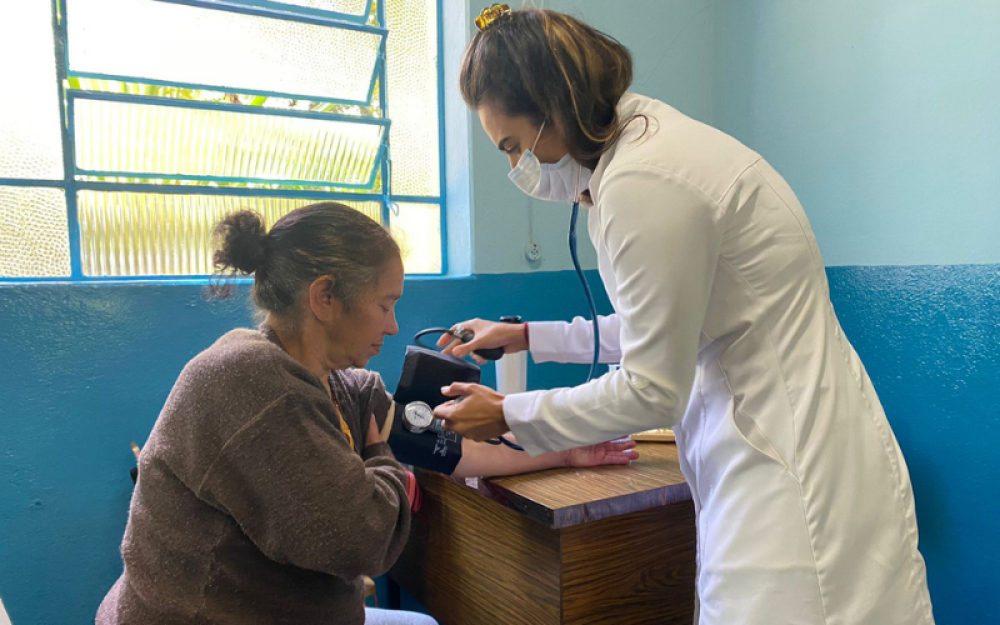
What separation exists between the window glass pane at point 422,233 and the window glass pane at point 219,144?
0.16 m

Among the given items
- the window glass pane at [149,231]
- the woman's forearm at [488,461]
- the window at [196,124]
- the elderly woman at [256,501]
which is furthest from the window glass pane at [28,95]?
the woman's forearm at [488,461]

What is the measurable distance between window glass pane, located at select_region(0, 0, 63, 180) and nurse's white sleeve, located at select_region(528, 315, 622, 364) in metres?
1.28

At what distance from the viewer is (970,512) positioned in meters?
1.57

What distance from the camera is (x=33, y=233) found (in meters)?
1.70

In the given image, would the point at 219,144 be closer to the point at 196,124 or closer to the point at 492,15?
the point at 196,124

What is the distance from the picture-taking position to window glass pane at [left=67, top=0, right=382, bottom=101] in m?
1.75

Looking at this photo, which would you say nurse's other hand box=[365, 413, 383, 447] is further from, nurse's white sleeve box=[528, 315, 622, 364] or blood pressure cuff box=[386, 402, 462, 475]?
nurse's white sleeve box=[528, 315, 622, 364]

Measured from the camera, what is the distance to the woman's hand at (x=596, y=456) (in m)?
1.48

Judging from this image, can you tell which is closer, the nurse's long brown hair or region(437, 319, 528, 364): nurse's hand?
the nurse's long brown hair

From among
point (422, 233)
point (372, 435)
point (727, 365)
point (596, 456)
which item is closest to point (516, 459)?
point (596, 456)

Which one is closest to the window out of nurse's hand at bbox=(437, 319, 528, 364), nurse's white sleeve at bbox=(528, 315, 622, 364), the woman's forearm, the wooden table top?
nurse's hand at bbox=(437, 319, 528, 364)

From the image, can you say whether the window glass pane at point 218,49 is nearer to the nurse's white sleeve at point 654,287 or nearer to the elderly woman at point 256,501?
the elderly woman at point 256,501

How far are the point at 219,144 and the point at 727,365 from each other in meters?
1.52

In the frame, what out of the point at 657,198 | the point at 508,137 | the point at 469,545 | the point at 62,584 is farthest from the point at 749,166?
the point at 62,584
